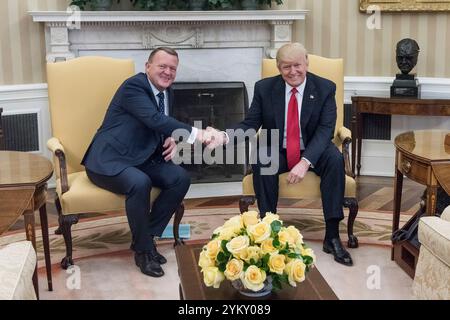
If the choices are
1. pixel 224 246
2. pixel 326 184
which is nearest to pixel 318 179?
pixel 326 184

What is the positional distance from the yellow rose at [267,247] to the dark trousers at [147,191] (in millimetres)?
1348

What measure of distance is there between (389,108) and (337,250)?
1872mm

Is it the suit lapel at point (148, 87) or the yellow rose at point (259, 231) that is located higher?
the suit lapel at point (148, 87)

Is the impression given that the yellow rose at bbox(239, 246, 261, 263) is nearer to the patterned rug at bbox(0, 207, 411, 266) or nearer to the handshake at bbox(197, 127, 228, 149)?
the handshake at bbox(197, 127, 228, 149)

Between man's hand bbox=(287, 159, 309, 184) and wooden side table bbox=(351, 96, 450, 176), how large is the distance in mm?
1757

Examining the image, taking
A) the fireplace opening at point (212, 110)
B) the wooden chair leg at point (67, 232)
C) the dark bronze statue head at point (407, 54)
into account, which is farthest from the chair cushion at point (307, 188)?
the dark bronze statue head at point (407, 54)

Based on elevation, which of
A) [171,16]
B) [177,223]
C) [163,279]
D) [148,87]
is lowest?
[163,279]

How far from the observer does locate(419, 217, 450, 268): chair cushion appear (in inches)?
91.0

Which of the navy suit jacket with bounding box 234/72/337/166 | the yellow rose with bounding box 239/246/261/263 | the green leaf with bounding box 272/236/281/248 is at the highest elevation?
the navy suit jacket with bounding box 234/72/337/166

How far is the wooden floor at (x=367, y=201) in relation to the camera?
4.42 m

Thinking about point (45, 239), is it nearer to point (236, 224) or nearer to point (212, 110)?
point (236, 224)

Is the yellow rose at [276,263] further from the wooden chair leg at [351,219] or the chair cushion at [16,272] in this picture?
the wooden chair leg at [351,219]

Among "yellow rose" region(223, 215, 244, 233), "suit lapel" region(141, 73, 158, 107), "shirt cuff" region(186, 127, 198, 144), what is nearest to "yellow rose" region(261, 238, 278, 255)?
"yellow rose" region(223, 215, 244, 233)

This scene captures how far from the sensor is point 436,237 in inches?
93.2
